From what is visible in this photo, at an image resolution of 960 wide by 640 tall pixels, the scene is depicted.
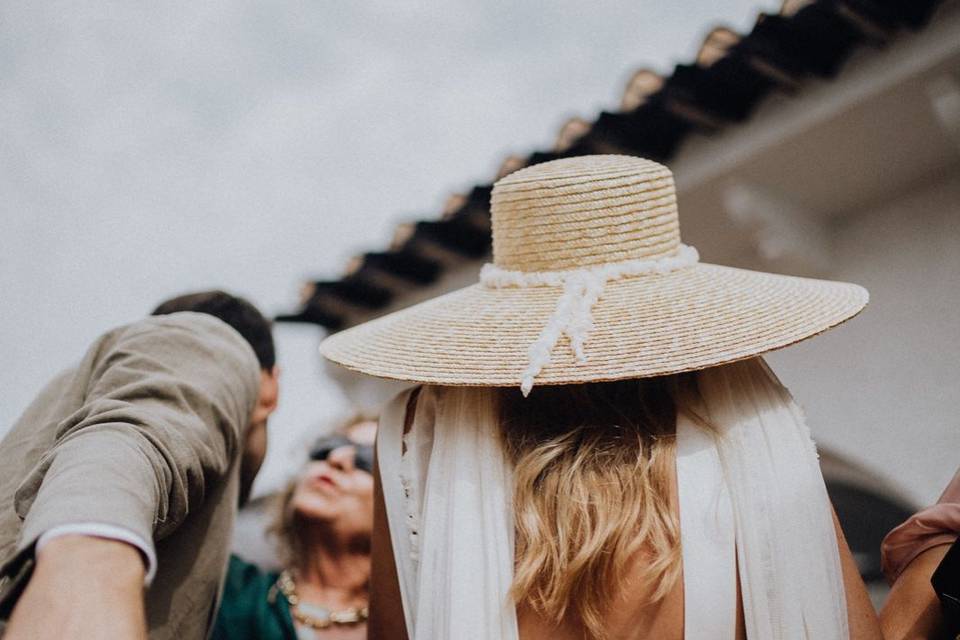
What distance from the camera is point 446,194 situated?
13.4 ft

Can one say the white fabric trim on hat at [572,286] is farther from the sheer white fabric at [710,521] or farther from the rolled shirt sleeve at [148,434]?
the rolled shirt sleeve at [148,434]

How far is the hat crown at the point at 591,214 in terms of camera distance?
1.50 m

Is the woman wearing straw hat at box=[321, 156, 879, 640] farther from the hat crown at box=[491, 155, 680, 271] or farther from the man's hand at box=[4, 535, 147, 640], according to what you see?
the man's hand at box=[4, 535, 147, 640]

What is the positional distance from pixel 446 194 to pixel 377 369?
272cm

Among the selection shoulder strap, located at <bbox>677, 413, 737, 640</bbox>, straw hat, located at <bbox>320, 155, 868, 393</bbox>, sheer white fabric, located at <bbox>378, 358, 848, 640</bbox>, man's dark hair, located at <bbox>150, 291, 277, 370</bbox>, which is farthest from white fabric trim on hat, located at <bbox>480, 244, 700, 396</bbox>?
man's dark hair, located at <bbox>150, 291, 277, 370</bbox>

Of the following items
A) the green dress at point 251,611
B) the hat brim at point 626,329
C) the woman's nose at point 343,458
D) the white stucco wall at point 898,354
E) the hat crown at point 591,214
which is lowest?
the green dress at point 251,611

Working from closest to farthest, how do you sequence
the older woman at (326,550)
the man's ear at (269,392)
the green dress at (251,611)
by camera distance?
1. the man's ear at (269,392)
2. the green dress at (251,611)
3. the older woman at (326,550)

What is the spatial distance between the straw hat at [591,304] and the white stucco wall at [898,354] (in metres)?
1.67

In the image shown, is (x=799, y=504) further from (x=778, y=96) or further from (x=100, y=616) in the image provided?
(x=778, y=96)

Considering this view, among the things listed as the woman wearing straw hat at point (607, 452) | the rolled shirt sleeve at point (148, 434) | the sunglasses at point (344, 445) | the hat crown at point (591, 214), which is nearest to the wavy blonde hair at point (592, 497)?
the woman wearing straw hat at point (607, 452)

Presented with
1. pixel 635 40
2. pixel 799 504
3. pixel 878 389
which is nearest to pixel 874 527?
pixel 878 389

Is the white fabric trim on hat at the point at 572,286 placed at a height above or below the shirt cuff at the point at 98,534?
above

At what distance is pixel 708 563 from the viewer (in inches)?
49.6

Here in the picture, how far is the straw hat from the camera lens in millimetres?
1314
